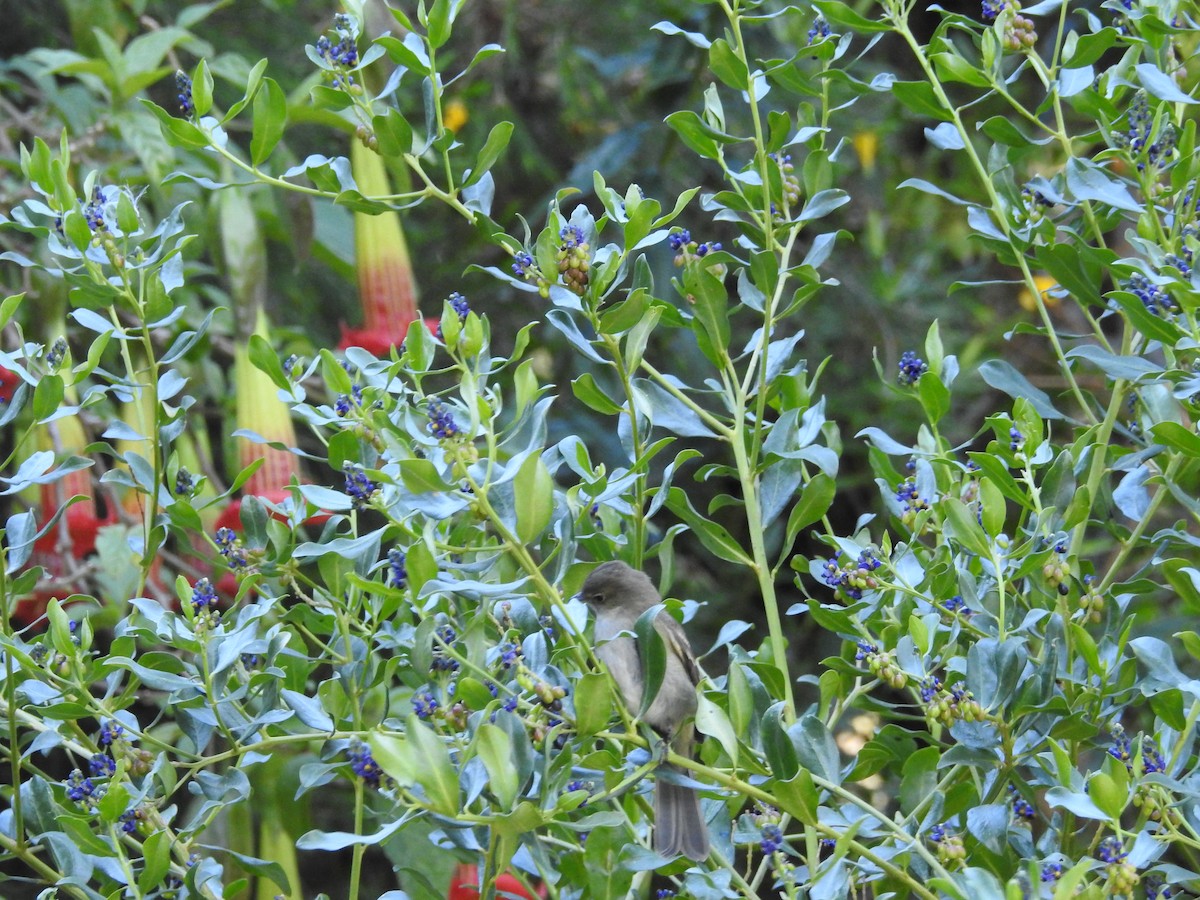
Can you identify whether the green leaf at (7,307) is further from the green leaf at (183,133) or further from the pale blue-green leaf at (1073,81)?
the pale blue-green leaf at (1073,81)

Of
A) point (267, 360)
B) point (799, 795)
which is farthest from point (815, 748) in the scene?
point (267, 360)

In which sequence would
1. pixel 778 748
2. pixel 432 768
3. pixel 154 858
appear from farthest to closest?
pixel 154 858 → pixel 778 748 → pixel 432 768

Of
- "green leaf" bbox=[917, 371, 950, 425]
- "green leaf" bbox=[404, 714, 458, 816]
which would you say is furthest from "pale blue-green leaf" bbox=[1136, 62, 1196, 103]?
"green leaf" bbox=[404, 714, 458, 816]

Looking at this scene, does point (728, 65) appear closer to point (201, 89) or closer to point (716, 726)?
point (201, 89)

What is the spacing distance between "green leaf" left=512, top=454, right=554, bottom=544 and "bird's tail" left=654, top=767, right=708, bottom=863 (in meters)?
0.34

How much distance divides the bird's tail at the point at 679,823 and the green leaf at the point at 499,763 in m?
0.33

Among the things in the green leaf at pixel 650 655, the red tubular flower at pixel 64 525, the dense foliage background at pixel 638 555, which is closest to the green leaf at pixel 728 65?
the dense foliage background at pixel 638 555

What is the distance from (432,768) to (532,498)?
0.71ft

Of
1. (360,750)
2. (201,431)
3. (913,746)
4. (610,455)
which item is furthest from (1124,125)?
(610,455)

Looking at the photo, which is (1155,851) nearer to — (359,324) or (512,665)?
(512,665)

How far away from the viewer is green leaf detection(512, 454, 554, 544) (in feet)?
3.37

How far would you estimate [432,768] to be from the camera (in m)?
0.94

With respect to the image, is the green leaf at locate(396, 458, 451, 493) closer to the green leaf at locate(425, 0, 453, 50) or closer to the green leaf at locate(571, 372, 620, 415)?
the green leaf at locate(571, 372, 620, 415)

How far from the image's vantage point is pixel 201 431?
2.45m
